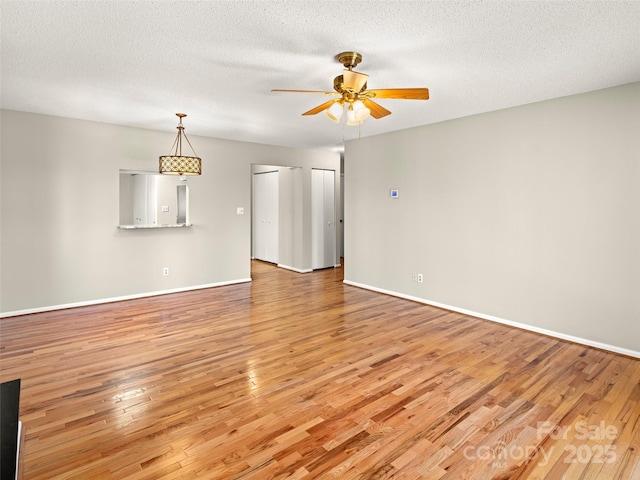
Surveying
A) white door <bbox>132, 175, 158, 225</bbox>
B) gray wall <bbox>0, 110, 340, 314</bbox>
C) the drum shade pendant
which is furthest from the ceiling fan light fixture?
white door <bbox>132, 175, 158, 225</bbox>

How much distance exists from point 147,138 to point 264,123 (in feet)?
5.84

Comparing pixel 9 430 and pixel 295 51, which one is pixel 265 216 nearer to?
pixel 295 51

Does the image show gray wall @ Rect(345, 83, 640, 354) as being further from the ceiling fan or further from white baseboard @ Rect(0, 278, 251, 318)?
white baseboard @ Rect(0, 278, 251, 318)

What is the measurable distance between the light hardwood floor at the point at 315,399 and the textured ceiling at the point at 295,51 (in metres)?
2.47

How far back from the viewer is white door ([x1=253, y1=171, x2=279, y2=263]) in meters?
7.96

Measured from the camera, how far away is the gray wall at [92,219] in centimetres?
427

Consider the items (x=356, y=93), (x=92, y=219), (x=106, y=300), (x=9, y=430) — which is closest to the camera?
(x=9, y=430)

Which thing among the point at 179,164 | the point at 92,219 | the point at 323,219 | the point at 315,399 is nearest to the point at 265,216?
the point at 323,219

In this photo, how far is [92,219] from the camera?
188 inches

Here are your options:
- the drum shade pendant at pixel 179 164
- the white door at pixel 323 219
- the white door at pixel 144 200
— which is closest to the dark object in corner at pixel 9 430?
the drum shade pendant at pixel 179 164

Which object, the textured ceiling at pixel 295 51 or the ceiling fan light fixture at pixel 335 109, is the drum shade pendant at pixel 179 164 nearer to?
the textured ceiling at pixel 295 51

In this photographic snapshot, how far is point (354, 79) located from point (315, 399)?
2273 mm

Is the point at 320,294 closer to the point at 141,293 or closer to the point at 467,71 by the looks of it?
the point at 141,293

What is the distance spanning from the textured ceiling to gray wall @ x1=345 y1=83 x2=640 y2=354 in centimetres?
35
